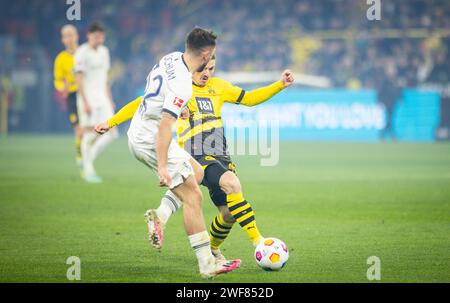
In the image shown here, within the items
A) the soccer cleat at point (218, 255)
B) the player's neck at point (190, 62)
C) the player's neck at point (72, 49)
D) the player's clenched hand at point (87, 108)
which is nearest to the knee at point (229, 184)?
the soccer cleat at point (218, 255)

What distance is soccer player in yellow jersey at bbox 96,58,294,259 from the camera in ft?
23.8

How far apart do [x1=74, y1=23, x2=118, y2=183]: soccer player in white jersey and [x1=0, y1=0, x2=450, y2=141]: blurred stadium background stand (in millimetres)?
11351

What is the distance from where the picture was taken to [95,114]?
15352 millimetres

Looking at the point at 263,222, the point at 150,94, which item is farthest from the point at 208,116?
the point at 263,222

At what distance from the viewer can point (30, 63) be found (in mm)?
30359

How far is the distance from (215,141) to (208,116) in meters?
0.24

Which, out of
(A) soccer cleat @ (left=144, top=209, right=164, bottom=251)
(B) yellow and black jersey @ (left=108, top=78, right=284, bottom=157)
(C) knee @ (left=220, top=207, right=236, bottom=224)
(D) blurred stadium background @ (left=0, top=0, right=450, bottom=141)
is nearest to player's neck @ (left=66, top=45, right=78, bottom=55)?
(B) yellow and black jersey @ (left=108, top=78, right=284, bottom=157)

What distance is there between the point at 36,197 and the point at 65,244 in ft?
13.6

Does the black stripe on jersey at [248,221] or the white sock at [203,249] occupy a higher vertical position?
the black stripe on jersey at [248,221]

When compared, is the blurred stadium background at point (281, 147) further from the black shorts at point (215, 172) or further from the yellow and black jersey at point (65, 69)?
the yellow and black jersey at point (65, 69)

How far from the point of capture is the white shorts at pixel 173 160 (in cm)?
654

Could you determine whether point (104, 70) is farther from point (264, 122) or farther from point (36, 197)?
point (264, 122)

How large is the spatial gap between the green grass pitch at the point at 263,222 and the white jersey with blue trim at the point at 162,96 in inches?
44.2
